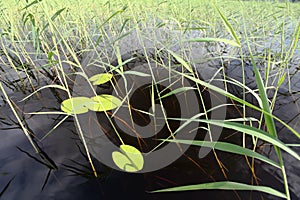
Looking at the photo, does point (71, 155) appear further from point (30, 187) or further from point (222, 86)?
point (222, 86)

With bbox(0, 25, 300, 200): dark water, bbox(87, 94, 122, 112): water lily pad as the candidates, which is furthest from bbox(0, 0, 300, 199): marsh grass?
bbox(87, 94, 122, 112): water lily pad

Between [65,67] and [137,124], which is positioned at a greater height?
[65,67]

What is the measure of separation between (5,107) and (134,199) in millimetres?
1146

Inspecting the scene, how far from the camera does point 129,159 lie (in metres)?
1.03

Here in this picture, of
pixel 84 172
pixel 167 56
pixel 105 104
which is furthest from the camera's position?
pixel 167 56

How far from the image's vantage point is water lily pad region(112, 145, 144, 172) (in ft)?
3.30

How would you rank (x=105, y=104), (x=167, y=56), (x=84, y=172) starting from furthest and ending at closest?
(x=167, y=56) → (x=105, y=104) → (x=84, y=172)

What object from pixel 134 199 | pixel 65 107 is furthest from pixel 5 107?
pixel 134 199

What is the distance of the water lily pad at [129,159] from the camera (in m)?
1.01

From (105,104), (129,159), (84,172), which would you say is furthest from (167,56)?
(84,172)

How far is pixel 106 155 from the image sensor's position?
3.56 ft

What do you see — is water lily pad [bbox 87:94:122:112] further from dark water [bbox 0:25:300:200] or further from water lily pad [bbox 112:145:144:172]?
water lily pad [bbox 112:145:144:172]

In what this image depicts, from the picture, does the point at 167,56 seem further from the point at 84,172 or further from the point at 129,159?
the point at 84,172

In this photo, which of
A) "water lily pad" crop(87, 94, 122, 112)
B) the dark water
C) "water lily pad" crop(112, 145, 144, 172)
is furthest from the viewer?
"water lily pad" crop(87, 94, 122, 112)
